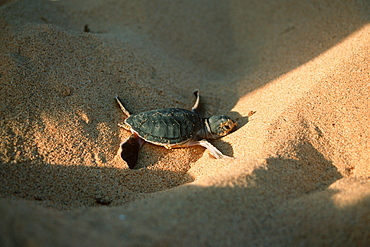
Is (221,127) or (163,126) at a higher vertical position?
(221,127)

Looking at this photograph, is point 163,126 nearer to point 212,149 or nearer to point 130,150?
point 130,150

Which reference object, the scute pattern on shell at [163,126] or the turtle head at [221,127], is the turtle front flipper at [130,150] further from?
the turtle head at [221,127]

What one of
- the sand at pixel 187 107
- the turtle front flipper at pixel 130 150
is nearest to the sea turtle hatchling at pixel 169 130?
the turtle front flipper at pixel 130 150

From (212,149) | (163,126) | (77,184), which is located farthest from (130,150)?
(212,149)

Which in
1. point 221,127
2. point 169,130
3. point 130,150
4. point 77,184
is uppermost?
point 221,127

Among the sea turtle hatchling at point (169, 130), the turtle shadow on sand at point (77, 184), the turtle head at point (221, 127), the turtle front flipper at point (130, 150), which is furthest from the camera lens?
the turtle head at point (221, 127)

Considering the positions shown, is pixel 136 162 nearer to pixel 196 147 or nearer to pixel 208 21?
pixel 196 147

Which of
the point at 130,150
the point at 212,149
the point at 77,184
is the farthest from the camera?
the point at 212,149
